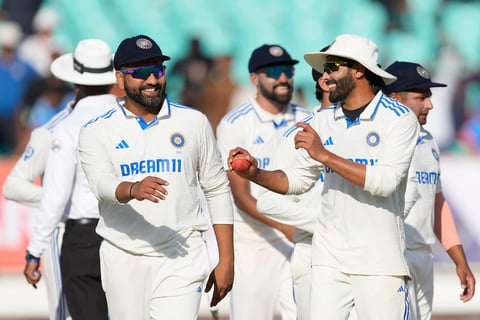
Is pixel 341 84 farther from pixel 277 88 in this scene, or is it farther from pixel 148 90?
pixel 277 88

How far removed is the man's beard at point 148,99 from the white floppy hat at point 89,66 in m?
1.42

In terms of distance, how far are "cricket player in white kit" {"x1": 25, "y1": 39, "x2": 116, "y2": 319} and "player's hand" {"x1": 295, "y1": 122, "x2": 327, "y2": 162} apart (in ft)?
6.57

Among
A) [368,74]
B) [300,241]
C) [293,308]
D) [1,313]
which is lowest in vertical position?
[1,313]

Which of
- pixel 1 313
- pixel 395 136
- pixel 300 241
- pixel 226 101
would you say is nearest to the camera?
pixel 395 136

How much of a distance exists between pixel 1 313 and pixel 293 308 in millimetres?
4683

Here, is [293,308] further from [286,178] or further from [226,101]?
[226,101]

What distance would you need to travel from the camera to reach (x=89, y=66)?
25.4ft

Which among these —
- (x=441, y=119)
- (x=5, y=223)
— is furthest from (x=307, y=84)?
(x=5, y=223)

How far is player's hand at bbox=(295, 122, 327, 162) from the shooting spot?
5668 millimetres

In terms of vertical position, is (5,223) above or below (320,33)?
below

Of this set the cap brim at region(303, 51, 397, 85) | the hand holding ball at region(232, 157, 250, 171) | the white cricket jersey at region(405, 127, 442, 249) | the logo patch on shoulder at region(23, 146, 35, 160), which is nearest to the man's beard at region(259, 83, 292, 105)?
the white cricket jersey at region(405, 127, 442, 249)

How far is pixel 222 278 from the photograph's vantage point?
20.6 feet

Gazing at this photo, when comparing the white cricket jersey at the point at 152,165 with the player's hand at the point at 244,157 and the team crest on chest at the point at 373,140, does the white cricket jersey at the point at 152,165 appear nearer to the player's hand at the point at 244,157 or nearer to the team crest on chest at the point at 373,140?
the player's hand at the point at 244,157

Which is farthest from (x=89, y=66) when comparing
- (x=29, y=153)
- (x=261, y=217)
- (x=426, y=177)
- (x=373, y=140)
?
(x=373, y=140)
